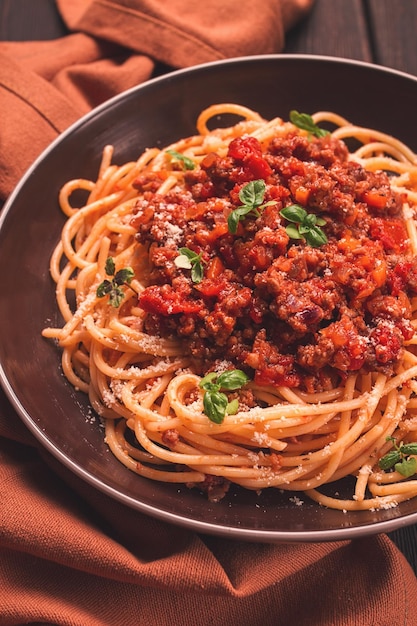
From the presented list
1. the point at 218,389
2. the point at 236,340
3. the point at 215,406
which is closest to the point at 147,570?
the point at 215,406

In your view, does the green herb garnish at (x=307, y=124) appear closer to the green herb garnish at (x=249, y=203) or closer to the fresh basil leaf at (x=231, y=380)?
Result: the green herb garnish at (x=249, y=203)

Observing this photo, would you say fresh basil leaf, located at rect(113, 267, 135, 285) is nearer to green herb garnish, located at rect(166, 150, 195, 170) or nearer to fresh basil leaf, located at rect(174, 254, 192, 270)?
fresh basil leaf, located at rect(174, 254, 192, 270)

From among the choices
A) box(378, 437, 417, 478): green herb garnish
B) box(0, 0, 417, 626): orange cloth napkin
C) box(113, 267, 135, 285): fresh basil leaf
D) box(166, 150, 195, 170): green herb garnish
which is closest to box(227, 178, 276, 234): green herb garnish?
box(113, 267, 135, 285): fresh basil leaf

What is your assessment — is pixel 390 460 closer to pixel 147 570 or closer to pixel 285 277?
pixel 285 277

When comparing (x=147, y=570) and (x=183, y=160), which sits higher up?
(x=183, y=160)

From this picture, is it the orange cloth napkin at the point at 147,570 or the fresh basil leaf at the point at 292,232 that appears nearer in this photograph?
the orange cloth napkin at the point at 147,570

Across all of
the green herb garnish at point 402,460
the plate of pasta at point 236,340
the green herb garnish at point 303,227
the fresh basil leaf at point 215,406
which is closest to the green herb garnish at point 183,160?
the plate of pasta at point 236,340
